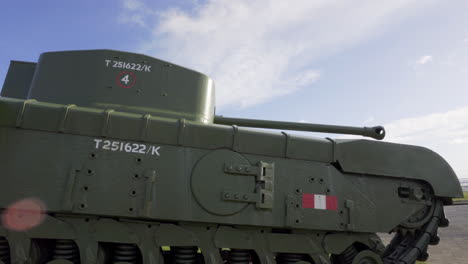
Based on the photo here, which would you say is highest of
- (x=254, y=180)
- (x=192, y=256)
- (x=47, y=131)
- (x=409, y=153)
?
(x=409, y=153)

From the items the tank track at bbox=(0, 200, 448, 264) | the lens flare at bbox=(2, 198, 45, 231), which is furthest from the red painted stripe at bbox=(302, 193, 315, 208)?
the lens flare at bbox=(2, 198, 45, 231)

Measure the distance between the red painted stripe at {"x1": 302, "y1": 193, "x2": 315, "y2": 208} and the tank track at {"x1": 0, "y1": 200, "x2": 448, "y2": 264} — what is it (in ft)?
1.52

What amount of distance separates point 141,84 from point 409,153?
4.99 m

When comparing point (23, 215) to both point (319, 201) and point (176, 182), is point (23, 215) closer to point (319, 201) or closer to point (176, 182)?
point (176, 182)

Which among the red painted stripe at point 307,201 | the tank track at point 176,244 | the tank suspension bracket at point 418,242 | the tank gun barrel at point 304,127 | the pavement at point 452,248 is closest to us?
the tank track at point 176,244

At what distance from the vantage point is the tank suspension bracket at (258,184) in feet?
15.3

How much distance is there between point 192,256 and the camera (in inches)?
186

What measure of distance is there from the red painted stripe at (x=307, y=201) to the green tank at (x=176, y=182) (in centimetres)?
2

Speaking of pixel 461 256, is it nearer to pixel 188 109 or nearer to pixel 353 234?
pixel 353 234

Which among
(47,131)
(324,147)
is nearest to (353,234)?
(324,147)

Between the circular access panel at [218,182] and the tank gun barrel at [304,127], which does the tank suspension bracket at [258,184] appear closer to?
the circular access panel at [218,182]

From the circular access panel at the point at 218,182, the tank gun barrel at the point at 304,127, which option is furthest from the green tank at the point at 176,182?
the tank gun barrel at the point at 304,127

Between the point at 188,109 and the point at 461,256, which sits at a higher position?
the point at 188,109

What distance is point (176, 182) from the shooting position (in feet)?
14.9
